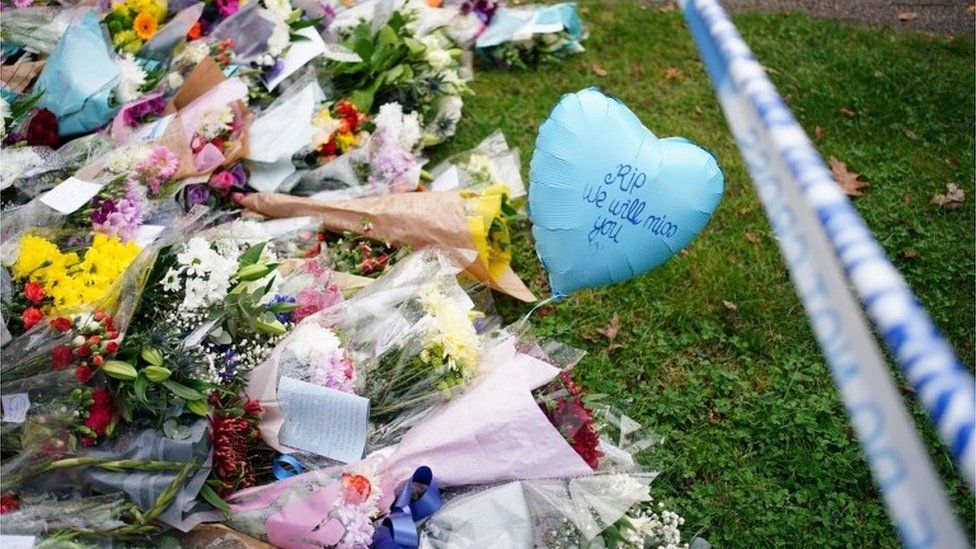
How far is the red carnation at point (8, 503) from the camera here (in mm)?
1841

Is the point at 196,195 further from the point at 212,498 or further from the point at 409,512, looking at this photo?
the point at 409,512

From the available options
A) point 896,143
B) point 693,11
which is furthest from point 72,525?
point 896,143

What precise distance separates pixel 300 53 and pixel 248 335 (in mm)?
1802

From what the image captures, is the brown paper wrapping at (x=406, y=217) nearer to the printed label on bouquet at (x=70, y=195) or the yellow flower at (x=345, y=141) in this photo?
the yellow flower at (x=345, y=141)

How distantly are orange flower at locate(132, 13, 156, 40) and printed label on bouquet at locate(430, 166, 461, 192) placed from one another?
4.16 ft

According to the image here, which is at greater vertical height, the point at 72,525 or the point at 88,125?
the point at 88,125

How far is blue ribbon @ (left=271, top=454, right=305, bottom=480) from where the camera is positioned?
2285 mm

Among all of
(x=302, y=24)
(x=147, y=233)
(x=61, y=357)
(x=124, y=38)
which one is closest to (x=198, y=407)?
(x=61, y=357)

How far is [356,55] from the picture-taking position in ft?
13.0

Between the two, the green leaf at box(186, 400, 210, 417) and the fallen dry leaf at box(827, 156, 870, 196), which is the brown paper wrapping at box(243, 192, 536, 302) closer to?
the green leaf at box(186, 400, 210, 417)

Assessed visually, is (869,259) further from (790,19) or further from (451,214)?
(790,19)

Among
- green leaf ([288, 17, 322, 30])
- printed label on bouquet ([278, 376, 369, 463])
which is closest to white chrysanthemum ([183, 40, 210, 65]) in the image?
green leaf ([288, 17, 322, 30])

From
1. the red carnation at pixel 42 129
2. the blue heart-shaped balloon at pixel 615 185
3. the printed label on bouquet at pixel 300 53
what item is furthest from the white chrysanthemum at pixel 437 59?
the red carnation at pixel 42 129

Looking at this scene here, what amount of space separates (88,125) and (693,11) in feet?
7.82
